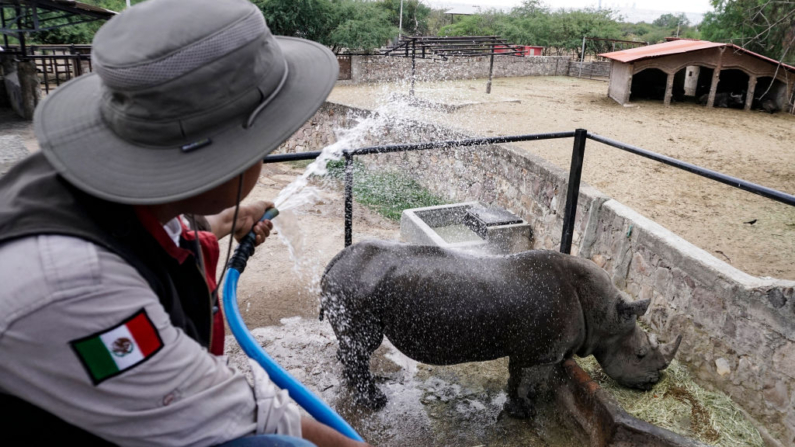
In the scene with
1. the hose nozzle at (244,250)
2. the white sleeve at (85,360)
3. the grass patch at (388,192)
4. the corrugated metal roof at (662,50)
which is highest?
the corrugated metal roof at (662,50)

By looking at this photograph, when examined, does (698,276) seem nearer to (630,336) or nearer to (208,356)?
(630,336)

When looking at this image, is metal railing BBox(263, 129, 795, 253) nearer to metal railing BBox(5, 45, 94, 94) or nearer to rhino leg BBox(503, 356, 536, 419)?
rhino leg BBox(503, 356, 536, 419)

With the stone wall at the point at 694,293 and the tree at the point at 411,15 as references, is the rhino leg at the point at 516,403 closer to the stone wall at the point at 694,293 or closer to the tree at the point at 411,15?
the stone wall at the point at 694,293

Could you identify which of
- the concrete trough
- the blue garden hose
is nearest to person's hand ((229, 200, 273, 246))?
the blue garden hose

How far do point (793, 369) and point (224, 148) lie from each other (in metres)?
3.14

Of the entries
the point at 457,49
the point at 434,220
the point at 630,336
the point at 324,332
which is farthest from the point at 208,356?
the point at 457,49

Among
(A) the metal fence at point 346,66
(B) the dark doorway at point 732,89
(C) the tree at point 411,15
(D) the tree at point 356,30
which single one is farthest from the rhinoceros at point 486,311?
(C) the tree at point 411,15

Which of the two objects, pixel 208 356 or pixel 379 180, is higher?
pixel 208 356

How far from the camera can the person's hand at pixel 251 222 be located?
2.00 m

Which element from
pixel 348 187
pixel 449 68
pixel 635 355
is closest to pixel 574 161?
pixel 635 355

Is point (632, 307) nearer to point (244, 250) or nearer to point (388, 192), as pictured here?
point (244, 250)

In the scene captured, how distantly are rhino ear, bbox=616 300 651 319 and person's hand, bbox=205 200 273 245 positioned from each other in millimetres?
2162

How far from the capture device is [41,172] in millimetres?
→ 1104

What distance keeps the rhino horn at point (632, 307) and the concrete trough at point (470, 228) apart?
2.38 m
